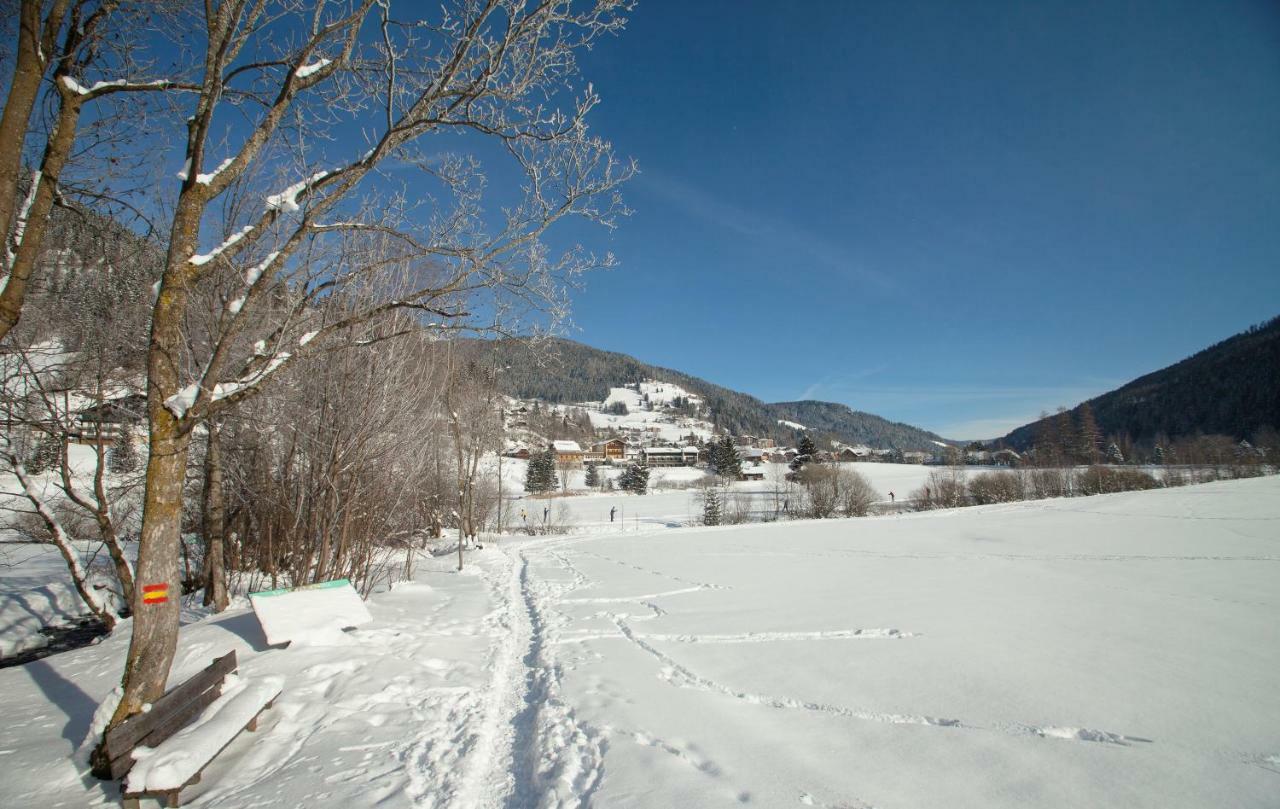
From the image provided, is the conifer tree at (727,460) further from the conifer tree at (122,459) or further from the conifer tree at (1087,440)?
the conifer tree at (122,459)

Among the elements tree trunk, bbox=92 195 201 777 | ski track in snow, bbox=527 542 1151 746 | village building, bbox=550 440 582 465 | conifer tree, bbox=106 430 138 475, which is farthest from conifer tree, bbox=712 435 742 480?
tree trunk, bbox=92 195 201 777

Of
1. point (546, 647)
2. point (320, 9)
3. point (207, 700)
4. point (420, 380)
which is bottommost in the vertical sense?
point (546, 647)

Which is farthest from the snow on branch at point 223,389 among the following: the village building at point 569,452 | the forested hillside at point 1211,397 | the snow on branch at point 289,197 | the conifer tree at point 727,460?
the village building at point 569,452

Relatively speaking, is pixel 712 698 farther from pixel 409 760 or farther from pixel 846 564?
pixel 846 564

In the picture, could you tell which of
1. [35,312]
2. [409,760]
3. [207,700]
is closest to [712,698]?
[409,760]

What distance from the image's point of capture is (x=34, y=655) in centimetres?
874

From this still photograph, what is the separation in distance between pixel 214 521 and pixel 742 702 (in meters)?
8.44

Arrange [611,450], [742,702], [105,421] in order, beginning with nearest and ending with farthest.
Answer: [742,702] < [105,421] < [611,450]

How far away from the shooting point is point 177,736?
140 inches

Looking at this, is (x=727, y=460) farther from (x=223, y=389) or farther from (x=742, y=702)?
(x=223, y=389)

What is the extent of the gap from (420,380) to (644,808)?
9182 mm

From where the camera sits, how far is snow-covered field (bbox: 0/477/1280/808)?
340 cm

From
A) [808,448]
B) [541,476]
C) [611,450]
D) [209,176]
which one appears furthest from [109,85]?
[611,450]

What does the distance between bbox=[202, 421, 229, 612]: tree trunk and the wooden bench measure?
203 inches
